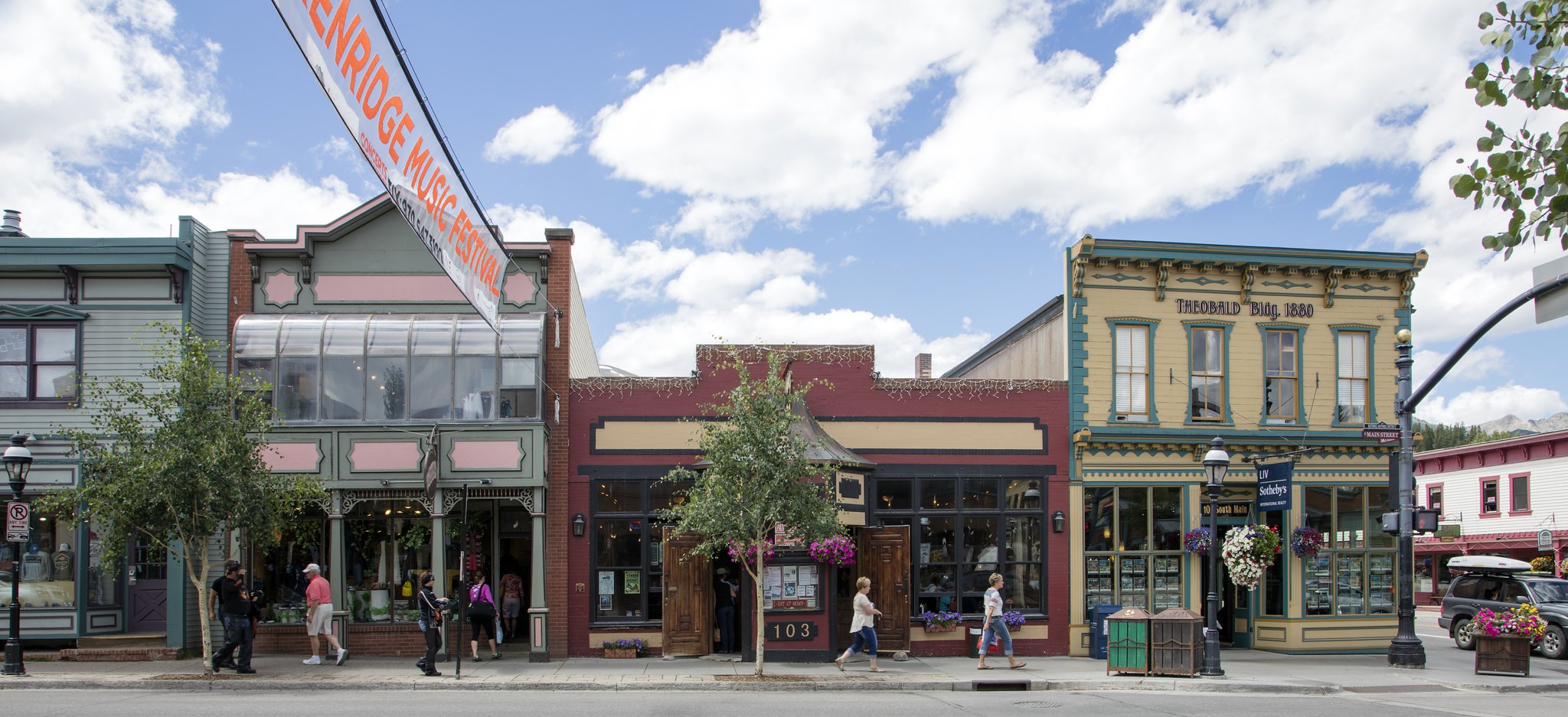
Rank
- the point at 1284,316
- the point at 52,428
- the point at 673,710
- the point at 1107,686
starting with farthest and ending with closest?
the point at 1284,316, the point at 52,428, the point at 1107,686, the point at 673,710

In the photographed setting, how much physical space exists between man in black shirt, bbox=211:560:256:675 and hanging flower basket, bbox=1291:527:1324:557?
1863 cm

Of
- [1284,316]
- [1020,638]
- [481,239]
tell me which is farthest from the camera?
[1284,316]

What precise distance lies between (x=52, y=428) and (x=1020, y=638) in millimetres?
17776

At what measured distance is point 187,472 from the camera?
55.1 feet

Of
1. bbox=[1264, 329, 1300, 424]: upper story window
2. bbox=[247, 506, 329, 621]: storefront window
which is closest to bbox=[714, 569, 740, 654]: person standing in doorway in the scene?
bbox=[247, 506, 329, 621]: storefront window

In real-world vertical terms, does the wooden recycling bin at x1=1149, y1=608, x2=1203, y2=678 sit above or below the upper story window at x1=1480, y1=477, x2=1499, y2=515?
below

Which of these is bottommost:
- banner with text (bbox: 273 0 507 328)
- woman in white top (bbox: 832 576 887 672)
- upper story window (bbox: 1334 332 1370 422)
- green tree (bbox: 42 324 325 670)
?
woman in white top (bbox: 832 576 887 672)

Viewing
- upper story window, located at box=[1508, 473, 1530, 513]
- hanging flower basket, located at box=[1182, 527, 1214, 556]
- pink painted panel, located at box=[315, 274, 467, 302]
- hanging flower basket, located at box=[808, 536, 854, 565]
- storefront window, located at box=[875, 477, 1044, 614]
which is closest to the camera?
hanging flower basket, located at box=[808, 536, 854, 565]

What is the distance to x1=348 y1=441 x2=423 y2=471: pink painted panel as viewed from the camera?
65.2ft

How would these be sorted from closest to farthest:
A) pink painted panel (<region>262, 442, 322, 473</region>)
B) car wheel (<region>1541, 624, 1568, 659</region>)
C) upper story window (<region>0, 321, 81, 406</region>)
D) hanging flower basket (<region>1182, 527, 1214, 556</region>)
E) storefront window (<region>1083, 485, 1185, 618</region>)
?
pink painted panel (<region>262, 442, 322, 473</region>) → upper story window (<region>0, 321, 81, 406</region>) → hanging flower basket (<region>1182, 527, 1214, 556</region>) → storefront window (<region>1083, 485, 1185, 618</region>) → car wheel (<region>1541, 624, 1568, 659</region>)

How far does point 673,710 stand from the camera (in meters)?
14.4

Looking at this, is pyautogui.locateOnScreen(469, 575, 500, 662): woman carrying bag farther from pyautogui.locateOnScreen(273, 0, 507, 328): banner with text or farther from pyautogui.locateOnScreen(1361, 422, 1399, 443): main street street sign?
pyautogui.locateOnScreen(1361, 422, 1399, 443): main street street sign

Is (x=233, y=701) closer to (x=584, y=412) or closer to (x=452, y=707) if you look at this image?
(x=452, y=707)

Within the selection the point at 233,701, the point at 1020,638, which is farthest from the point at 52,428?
the point at 1020,638
